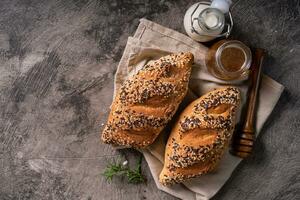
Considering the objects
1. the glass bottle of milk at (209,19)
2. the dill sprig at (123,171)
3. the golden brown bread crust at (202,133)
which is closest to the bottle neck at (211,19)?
the glass bottle of milk at (209,19)

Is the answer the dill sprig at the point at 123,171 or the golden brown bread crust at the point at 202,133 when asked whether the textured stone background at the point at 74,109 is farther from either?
the golden brown bread crust at the point at 202,133

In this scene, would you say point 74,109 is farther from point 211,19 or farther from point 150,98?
point 211,19

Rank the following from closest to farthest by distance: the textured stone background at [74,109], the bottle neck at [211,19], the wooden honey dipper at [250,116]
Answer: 1. the bottle neck at [211,19]
2. the wooden honey dipper at [250,116]
3. the textured stone background at [74,109]

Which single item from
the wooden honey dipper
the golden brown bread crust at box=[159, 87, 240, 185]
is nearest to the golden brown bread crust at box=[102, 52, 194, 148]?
the golden brown bread crust at box=[159, 87, 240, 185]

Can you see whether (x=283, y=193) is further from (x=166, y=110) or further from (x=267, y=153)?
(x=166, y=110)

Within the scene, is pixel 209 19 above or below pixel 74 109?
above

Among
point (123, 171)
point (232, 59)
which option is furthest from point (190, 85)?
point (123, 171)

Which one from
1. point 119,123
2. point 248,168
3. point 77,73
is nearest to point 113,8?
point 77,73
